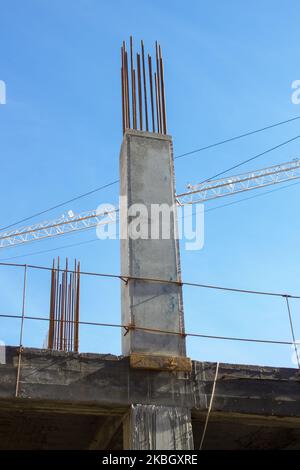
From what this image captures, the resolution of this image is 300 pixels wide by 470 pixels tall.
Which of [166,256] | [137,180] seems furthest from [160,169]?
[166,256]

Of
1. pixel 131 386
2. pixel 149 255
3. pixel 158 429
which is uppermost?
pixel 149 255

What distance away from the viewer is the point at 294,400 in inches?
363

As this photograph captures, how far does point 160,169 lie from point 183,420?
417cm

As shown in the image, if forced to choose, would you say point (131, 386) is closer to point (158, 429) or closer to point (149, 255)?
point (158, 429)

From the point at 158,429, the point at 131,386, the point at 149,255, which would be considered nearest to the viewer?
the point at 158,429

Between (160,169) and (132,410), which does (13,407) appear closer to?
(132,410)

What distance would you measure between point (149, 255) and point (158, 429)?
2.70 meters

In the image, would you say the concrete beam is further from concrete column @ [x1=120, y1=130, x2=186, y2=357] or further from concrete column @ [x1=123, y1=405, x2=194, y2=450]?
concrete column @ [x1=120, y1=130, x2=186, y2=357]

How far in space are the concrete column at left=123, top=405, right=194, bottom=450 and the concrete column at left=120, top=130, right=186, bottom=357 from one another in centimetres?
90

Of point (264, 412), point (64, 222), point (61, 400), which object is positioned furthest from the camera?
point (64, 222)

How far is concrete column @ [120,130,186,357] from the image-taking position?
929 centimetres

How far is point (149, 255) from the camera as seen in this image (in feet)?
32.3

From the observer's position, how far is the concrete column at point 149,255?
9289 millimetres

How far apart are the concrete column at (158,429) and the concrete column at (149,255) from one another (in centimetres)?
90
